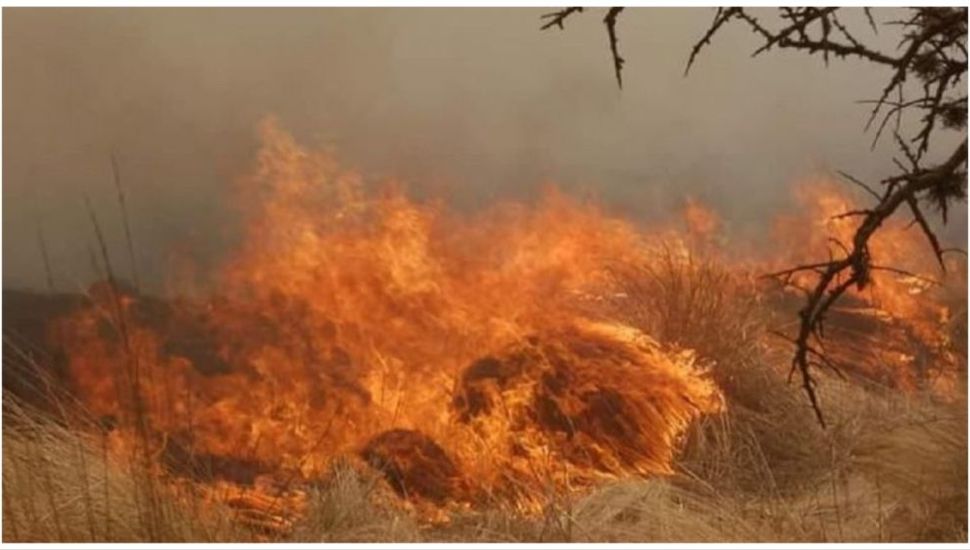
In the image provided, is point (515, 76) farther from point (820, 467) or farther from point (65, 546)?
point (65, 546)

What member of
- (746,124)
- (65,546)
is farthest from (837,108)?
(65,546)

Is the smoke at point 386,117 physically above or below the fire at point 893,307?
above

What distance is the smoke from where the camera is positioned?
2205 mm

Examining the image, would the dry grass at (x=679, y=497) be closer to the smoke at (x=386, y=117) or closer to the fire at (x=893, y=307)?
the fire at (x=893, y=307)

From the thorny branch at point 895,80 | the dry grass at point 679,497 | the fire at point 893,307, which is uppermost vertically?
the thorny branch at point 895,80

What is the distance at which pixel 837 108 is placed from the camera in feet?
7.36

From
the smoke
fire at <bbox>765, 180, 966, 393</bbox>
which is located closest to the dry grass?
fire at <bbox>765, 180, 966, 393</bbox>

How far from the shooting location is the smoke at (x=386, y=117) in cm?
221

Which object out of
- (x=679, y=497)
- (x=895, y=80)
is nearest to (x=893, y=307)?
(x=895, y=80)

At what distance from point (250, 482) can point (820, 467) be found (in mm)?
1037

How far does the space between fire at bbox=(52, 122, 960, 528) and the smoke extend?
59 millimetres

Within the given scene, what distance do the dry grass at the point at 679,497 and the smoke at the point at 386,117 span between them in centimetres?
34

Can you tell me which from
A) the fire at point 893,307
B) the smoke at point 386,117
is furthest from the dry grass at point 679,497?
the smoke at point 386,117

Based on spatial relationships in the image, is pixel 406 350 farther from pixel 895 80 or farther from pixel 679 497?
pixel 895 80
